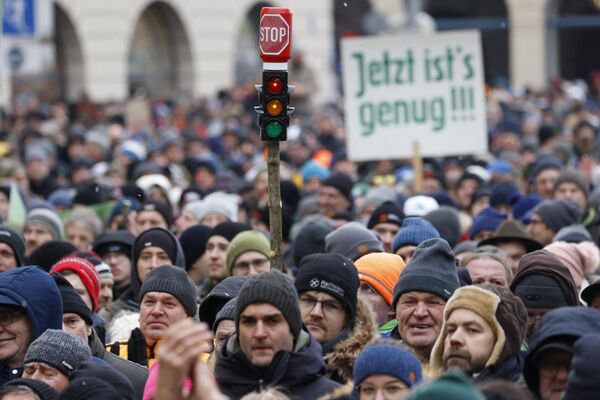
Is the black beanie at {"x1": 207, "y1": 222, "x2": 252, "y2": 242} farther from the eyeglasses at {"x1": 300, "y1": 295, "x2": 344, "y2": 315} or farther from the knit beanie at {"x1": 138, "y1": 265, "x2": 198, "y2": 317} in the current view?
the eyeglasses at {"x1": 300, "y1": 295, "x2": 344, "y2": 315}

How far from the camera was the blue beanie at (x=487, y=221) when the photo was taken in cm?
1143

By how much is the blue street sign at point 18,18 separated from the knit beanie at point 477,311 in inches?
467

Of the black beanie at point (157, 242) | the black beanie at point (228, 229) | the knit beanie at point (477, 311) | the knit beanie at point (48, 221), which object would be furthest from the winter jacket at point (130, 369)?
the knit beanie at point (48, 221)

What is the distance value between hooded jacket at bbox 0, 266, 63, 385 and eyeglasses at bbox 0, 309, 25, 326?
5cm

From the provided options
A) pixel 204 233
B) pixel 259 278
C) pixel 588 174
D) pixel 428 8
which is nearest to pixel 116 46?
pixel 428 8

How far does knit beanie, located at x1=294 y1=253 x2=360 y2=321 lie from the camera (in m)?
7.29

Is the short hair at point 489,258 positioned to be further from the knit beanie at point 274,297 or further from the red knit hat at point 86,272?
the knit beanie at point 274,297

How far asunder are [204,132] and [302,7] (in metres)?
13.7

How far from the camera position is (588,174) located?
16.7 metres

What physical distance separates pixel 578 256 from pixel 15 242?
3.39 meters

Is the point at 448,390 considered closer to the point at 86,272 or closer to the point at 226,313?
the point at 226,313

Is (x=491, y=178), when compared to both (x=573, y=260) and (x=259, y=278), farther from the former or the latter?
(x=259, y=278)

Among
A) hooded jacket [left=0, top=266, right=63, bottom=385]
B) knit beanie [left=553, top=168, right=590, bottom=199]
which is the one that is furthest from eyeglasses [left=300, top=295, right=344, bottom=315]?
knit beanie [left=553, top=168, right=590, bottom=199]

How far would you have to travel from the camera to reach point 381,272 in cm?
820
